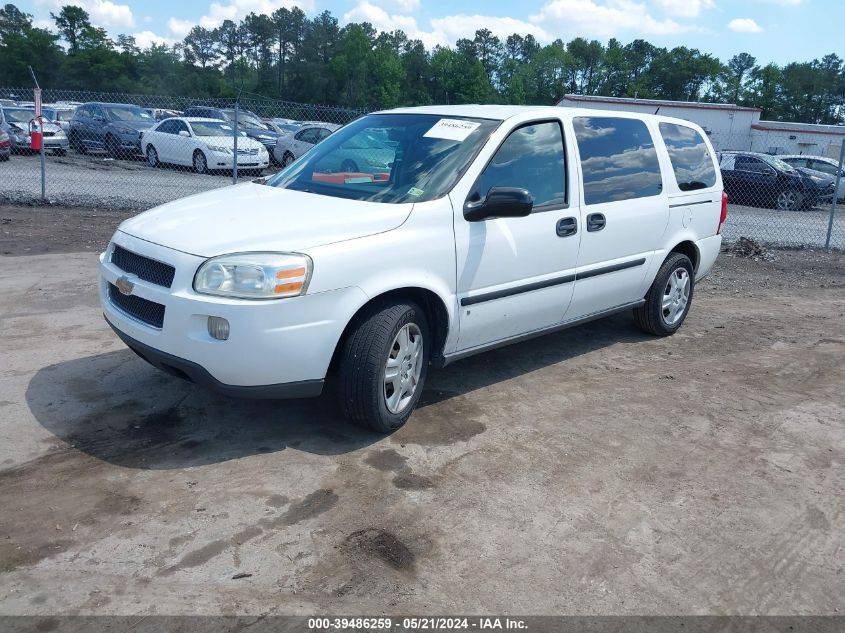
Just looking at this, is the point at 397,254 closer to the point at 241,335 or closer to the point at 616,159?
the point at 241,335

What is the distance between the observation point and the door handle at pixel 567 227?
540 centimetres

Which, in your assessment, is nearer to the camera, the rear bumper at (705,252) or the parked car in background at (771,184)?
the rear bumper at (705,252)

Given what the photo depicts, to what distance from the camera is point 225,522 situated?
3635 mm

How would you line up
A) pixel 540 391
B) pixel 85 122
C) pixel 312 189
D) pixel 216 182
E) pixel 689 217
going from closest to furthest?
pixel 312 189, pixel 540 391, pixel 689 217, pixel 216 182, pixel 85 122

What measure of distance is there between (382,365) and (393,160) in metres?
1.52

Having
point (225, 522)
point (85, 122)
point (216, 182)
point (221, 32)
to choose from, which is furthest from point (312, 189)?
point (221, 32)

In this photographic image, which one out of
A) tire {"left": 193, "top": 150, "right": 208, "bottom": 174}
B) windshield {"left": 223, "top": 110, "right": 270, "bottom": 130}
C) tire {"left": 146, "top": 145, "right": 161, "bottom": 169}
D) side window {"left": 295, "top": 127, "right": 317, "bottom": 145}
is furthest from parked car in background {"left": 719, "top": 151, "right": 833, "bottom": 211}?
tire {"left": 146, "top": 145, "right": 161, "bottom": 169}

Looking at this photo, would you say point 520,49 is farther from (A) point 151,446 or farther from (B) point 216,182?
(A) point 151,446

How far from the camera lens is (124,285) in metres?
4.46

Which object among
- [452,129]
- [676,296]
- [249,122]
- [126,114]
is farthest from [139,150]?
[452,129]

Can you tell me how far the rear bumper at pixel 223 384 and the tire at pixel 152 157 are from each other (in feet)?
57.1

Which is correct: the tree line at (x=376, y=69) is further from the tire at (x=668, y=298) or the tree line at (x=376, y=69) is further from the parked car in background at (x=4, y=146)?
the tire at (x=668, y=298)

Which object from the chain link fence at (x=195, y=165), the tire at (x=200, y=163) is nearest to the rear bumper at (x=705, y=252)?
the chain link fence at (x=195, y=165)

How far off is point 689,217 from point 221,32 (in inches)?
4430
